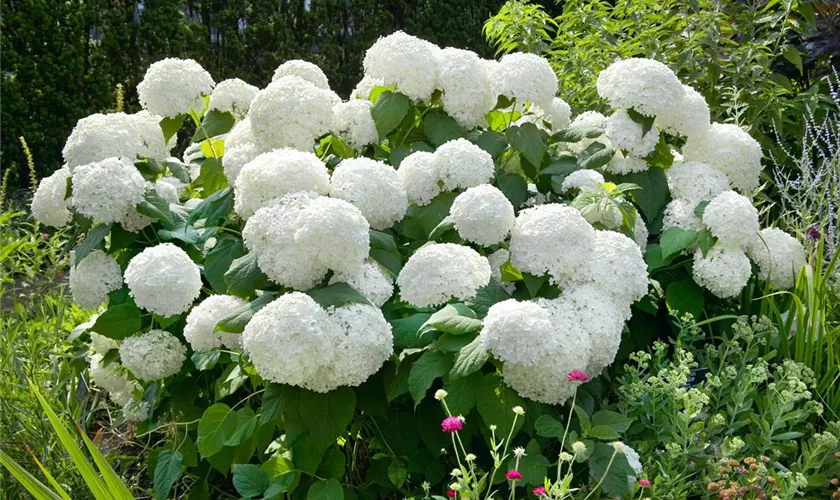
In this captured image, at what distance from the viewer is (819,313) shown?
2.79 m

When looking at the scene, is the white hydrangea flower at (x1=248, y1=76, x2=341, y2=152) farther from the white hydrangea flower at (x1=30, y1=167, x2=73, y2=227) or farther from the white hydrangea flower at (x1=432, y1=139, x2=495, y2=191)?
the white hydrangea flower at (x1=30, y1=167, x2=73, y2=227)

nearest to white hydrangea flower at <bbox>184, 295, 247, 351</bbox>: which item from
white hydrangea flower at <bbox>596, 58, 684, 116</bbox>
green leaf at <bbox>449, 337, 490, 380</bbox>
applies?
green leaf at <bbox>449, 337, 490, 380</bbox>

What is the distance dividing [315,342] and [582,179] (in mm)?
1173

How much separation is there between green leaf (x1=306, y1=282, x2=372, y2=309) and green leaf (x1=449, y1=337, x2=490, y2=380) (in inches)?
11.6

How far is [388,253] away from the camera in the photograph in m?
2.46

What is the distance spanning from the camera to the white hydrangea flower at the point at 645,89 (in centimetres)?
280

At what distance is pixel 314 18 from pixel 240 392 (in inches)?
248

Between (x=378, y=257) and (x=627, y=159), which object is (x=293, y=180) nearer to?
(x=378, y=257)

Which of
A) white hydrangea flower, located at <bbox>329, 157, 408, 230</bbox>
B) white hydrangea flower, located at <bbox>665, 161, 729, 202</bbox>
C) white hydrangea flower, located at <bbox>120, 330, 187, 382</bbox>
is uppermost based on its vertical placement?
white hydrangea flower, located at <bbox>329, 157, 408, 230</bbox>

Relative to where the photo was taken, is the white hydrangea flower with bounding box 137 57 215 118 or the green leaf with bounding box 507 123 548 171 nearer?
the green leaf with bounding box 507 123 548 171

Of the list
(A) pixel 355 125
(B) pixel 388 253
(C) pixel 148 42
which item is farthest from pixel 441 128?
(C) pixel 148 42

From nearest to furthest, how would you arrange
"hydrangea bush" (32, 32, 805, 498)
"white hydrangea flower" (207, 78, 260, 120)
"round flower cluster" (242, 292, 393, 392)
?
"round flower cluster" (242, 292, 393, 392)
"hydrangea bush" (32, 32, 805, 498)
"white hydrangea flower" (207, 78, 260, 120)

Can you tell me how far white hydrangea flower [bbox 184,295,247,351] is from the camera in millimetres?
2396

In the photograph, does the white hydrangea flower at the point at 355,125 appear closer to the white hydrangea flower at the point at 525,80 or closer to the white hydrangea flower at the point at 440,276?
the white hydrangea flower at the point at 525,80
